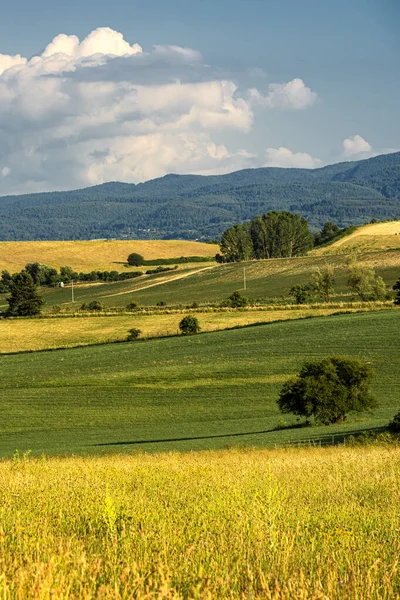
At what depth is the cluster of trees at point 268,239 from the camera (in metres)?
188

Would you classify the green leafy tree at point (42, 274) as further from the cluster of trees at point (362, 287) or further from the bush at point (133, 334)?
the bush at point (133, 334)

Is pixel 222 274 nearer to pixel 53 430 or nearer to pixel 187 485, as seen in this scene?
pixel 53 430

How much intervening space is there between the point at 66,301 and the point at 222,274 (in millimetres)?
33137

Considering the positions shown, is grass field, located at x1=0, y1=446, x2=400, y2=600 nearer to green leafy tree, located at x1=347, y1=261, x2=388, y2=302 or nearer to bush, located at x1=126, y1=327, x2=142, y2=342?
bush, located at x1=126, y1=327, x2=142, y2=342

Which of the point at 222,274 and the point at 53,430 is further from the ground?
the point at 222,274

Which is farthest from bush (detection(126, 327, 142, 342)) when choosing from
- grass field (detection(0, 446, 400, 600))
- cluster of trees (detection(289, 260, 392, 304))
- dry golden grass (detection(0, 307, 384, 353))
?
grass field (detection(0, 446, 400, 600))

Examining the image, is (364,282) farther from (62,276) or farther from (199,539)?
(199,539)

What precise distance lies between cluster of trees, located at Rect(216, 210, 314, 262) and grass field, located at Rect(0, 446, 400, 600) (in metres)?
178

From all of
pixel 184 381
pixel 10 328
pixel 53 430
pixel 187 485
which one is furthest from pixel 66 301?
pixel 187 485

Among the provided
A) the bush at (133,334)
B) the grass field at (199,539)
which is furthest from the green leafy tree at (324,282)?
the grass field at (199,539)

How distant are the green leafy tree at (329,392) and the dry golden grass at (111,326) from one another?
41939 mm

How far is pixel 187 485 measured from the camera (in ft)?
→ 35.2

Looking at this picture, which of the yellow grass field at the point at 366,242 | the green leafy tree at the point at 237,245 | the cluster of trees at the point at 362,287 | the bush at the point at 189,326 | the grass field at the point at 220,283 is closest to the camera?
the bush at the point at 189,326

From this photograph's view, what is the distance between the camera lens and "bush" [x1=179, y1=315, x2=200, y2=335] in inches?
3290
